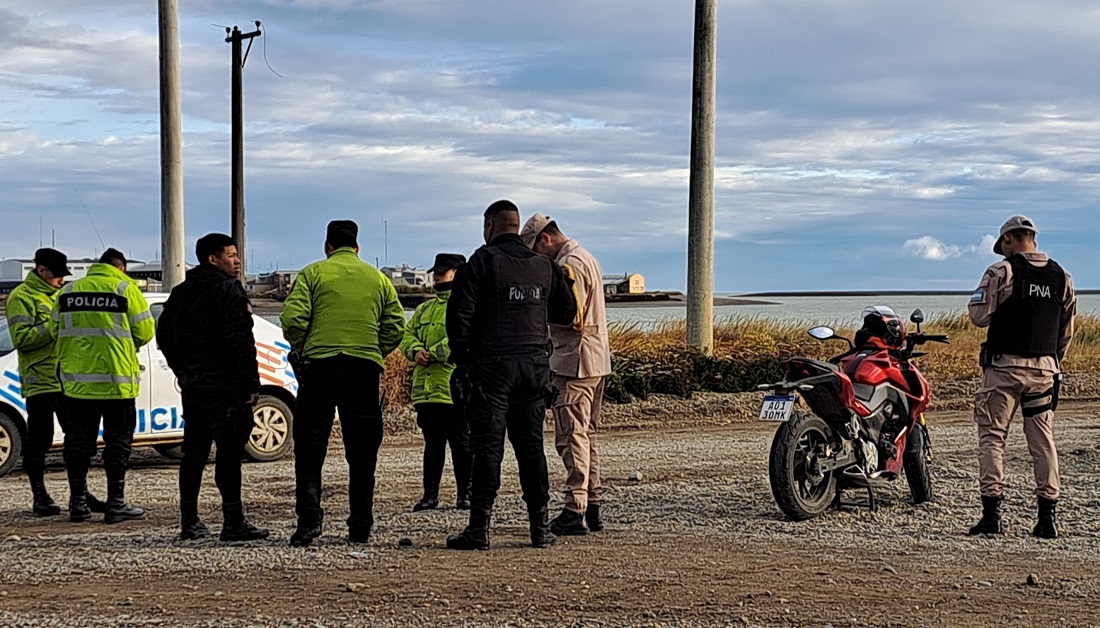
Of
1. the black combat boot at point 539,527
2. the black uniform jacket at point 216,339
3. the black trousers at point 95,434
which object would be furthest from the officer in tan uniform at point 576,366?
the black trousers at point 95,434

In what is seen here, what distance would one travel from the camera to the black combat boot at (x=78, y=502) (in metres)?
10.1

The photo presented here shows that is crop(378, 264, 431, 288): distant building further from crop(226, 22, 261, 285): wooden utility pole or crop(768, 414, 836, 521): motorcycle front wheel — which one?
crop(768, 414, 836, 521): motorcycle front wheel

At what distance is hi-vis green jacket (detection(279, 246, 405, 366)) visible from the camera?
866 centimetres

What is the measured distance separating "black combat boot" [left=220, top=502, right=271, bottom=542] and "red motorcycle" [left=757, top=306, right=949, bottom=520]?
3.37m

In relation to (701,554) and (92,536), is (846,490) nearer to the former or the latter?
(701,554)

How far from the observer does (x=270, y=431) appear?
13.7 metres

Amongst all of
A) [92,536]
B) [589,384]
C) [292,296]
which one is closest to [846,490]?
[589,384]

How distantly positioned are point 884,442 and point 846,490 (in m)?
0.86

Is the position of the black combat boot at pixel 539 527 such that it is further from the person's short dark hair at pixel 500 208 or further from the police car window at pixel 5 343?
the police car window at pixel 5 343

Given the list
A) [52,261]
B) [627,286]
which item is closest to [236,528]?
[52,261]

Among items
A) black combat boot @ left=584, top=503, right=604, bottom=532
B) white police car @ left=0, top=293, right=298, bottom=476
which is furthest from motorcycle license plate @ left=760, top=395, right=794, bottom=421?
white police car @ left=0, top=293, right=298, bottom=476

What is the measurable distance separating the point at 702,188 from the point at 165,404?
29.5 ft

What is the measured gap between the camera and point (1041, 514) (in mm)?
9289

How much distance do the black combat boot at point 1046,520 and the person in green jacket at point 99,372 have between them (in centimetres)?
615
